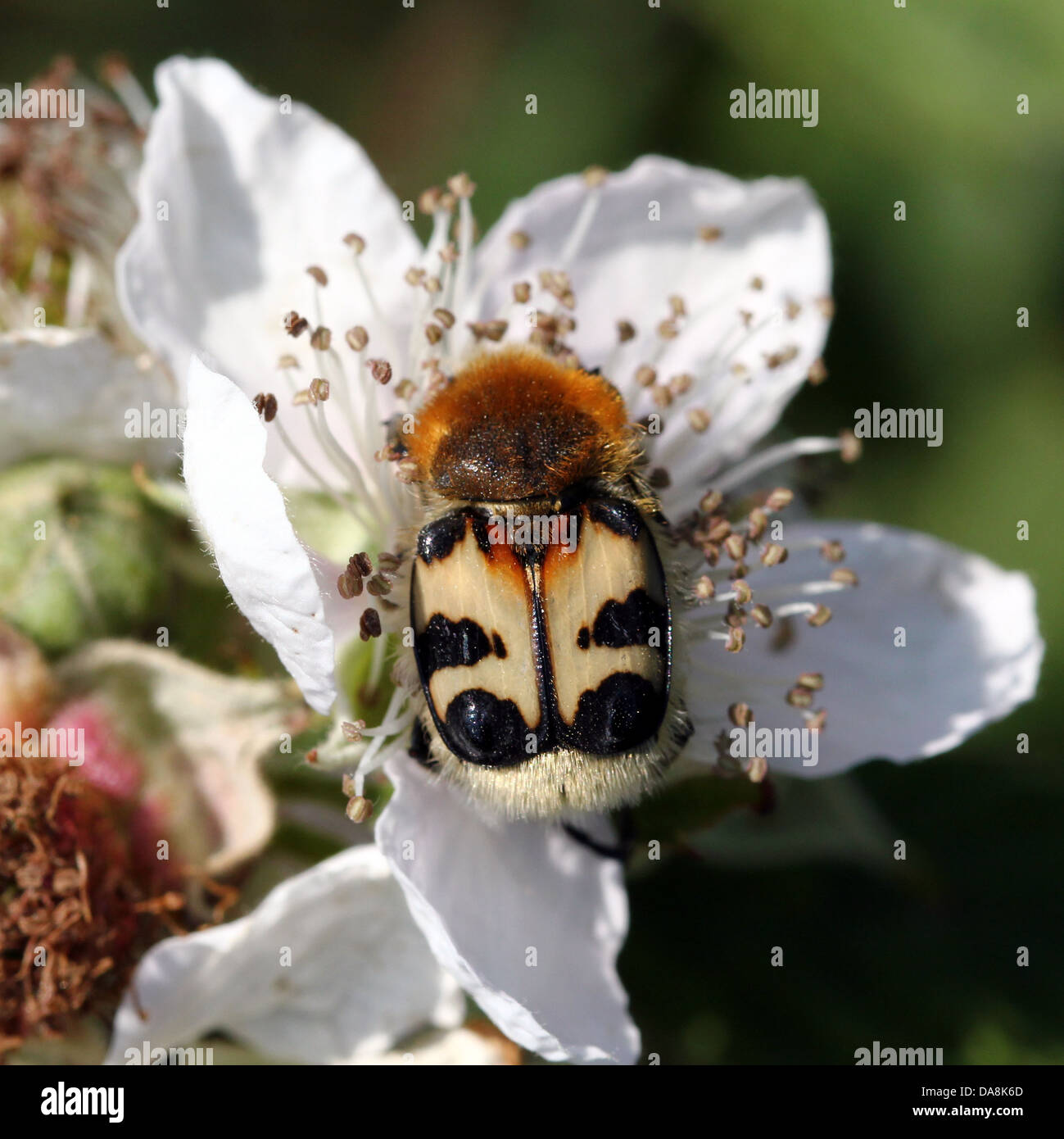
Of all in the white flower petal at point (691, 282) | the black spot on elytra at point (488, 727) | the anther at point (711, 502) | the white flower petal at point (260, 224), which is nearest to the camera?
the black spot on elytra at point (488, 727)

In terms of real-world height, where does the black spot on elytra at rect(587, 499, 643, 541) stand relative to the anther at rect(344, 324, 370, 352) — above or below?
below

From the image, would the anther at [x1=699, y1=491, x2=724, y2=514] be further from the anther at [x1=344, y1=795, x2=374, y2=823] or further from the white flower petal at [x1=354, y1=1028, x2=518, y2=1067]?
the white flower petal at [x1=354, y1=1028, x2=518, y2=1067]

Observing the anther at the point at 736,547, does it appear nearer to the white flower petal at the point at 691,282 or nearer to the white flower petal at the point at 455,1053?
the white flower petal at the point at 691,282

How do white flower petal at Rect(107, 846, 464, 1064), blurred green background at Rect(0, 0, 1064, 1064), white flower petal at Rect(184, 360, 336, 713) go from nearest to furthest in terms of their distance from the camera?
white flower petal at Rect(184, 360, 336, 713), white flower petal at Rect(107, 846, 464, 1064), blurred green background at Rect(0, 0, 1064, 1064)

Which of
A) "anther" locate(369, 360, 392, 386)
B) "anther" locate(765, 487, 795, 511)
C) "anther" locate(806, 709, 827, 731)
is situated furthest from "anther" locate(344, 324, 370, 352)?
"anther" locate(806, 709, 827, 731)

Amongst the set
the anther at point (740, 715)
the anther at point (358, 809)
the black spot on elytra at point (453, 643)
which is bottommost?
the anther at point (358, 809)

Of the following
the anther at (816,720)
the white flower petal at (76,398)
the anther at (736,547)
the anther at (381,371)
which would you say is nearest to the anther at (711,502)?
the anther at (736,547)
